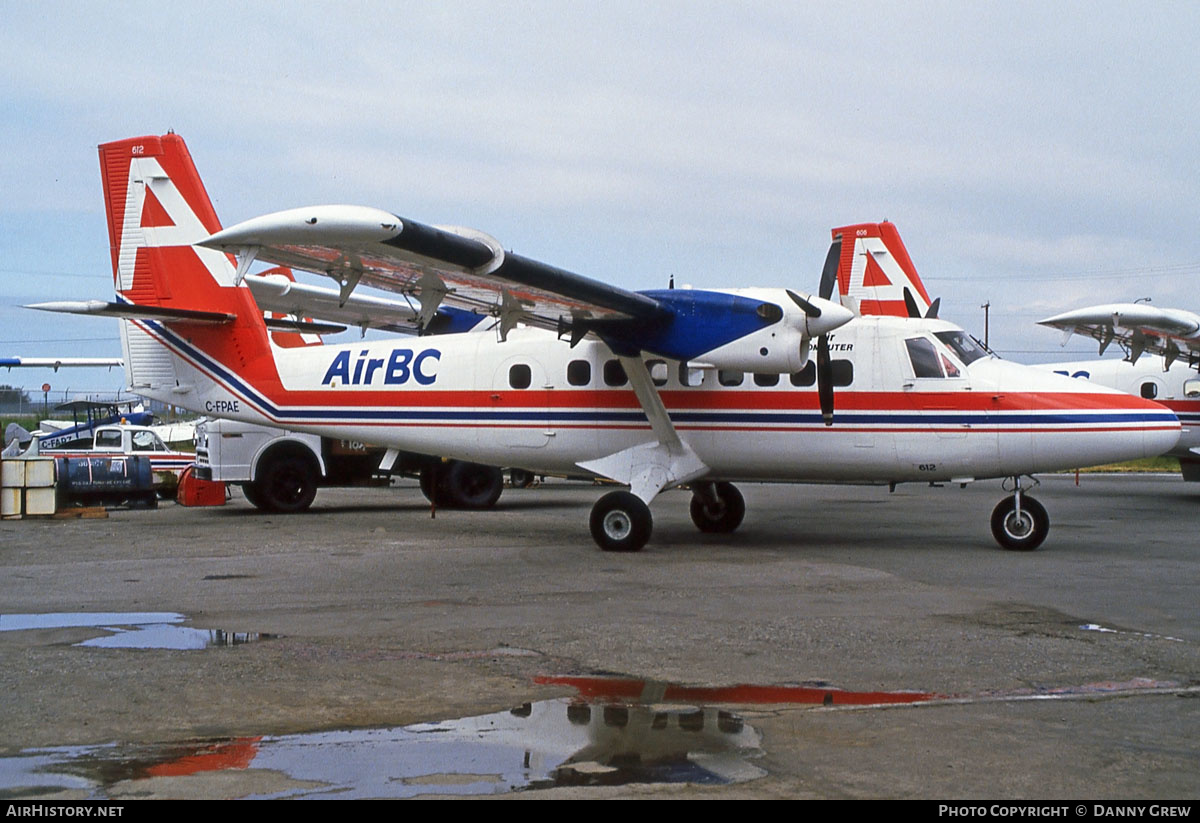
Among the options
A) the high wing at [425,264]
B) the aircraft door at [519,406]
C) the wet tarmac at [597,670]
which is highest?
the high wing at [425,264]

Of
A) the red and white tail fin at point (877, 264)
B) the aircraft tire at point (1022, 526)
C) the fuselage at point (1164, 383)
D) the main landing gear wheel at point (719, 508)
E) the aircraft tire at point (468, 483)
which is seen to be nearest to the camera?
the aircraft tire at point (1022, 526)

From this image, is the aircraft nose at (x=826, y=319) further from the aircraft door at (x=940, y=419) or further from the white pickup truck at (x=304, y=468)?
the white pickup truck at (x=304, y=468)

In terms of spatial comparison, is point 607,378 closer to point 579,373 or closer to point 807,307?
point 579,373

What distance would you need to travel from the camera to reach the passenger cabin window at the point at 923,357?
1405 cm

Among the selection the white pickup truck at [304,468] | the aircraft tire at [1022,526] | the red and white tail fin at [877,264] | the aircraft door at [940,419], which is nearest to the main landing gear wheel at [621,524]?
the aircraft door at [940,419]

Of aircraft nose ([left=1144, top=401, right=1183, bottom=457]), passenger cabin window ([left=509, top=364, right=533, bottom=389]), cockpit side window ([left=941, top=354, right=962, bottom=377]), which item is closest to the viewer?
aircraft nose ([left=1144, top=401, right=1183, bottom=457])

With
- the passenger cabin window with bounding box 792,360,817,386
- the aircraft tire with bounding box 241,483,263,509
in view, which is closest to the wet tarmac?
the passenger cabin window with bounding box 792,360,817,386

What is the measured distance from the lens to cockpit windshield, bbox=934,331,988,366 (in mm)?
14195

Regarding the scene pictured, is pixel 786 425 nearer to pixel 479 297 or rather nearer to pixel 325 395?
pixel 479 297

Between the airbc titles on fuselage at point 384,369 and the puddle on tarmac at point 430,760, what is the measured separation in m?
10.3

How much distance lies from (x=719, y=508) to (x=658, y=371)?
8.78ft

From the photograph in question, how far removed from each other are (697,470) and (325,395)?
5624 mm

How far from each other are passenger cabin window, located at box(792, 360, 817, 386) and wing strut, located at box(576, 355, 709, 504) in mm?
1624

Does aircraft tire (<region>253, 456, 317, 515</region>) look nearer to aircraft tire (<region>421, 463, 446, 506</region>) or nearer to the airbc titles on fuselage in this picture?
aircraft tire (<region>421, 463, 446, 506</region>)
